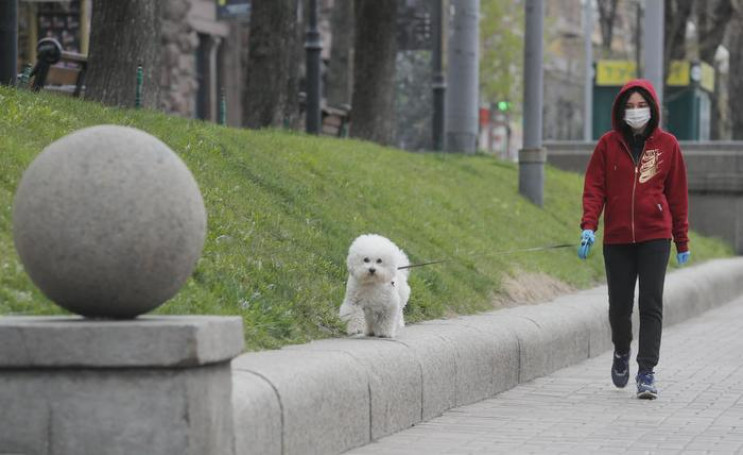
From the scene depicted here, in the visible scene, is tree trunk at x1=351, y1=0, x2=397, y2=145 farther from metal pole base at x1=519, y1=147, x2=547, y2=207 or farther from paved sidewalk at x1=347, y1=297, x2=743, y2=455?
paved sidewalk at x1=347, y1=297, x2=743, y2=455

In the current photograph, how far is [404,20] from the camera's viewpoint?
2875 cm

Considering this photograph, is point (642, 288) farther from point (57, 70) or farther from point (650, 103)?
point (57, 70)

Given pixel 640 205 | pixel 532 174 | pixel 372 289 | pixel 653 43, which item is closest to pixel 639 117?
pixel 640 205

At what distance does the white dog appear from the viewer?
9.67 metres

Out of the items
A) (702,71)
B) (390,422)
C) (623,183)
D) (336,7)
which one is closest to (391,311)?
(390,422)

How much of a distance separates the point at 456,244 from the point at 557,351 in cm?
271

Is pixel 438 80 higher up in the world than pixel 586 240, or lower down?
higher up

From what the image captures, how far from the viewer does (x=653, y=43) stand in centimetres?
3020

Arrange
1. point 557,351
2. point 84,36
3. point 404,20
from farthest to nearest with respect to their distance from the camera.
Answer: point 404,20, point 84,36, point 557,351

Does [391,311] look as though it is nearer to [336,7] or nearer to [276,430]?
[276,430]

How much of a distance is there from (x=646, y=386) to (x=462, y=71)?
529 inches

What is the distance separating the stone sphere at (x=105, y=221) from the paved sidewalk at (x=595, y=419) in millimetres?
2123

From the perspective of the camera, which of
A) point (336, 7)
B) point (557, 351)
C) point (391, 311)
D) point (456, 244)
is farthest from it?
point (336, 7)

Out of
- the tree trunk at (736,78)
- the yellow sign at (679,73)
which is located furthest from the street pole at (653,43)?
the tree trunk at (736,78)
